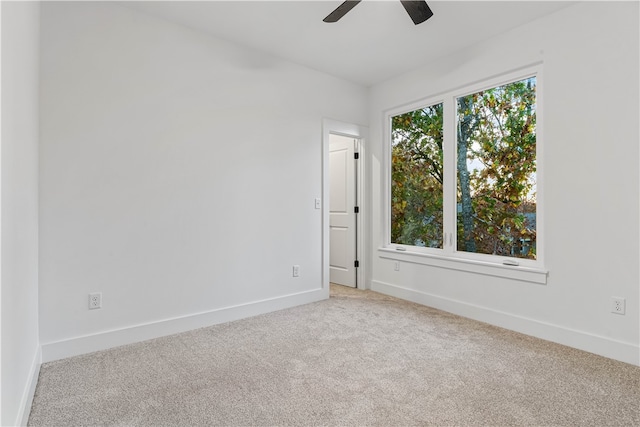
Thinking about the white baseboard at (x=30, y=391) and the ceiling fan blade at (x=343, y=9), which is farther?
the ceiling fan blade at (x=343, y=9)

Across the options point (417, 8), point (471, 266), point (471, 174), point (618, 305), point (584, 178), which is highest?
point (417, 8)

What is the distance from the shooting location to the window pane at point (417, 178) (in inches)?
151

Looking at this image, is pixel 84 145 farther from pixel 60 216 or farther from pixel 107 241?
pixel 107 241

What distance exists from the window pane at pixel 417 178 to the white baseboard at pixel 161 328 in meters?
1.38

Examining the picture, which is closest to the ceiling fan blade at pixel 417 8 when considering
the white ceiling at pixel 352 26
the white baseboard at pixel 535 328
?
the white ceiling at pixel 352 26

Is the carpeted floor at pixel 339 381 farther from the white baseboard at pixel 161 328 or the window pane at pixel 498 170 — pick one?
the window pane at pixel 498 170

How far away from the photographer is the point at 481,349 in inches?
103

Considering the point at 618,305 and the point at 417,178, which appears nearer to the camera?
the point at 618,305

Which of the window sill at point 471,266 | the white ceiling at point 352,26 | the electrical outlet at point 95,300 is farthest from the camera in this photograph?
the window sill at point 471,266

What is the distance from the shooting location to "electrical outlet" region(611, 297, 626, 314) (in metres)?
2.45

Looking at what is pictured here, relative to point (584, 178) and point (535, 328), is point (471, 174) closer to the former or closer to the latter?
point (584, 178)

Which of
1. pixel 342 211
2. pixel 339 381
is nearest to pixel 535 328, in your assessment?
pixel 339 381

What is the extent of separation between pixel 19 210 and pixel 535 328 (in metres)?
3.57

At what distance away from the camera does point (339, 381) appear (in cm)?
212
